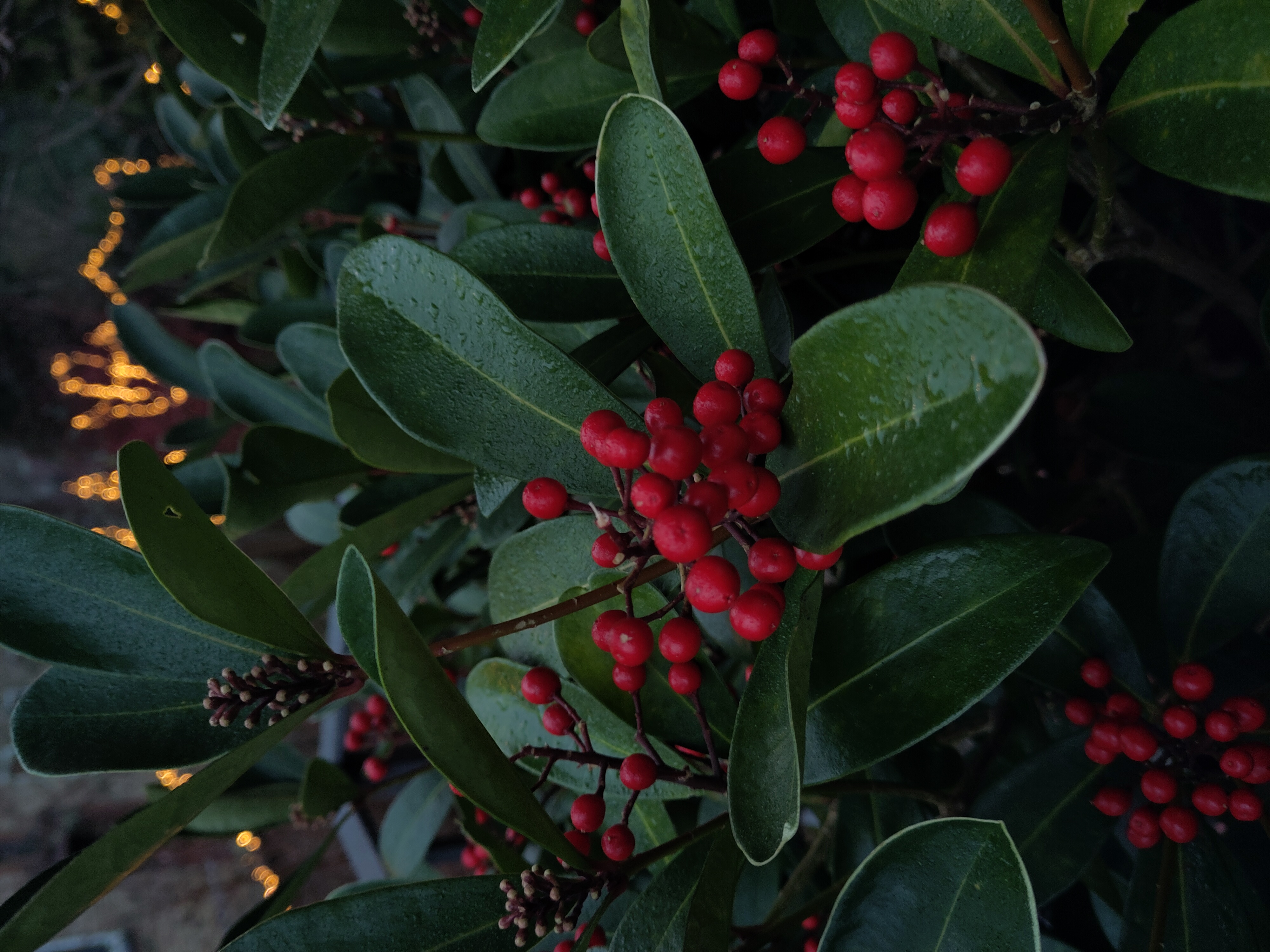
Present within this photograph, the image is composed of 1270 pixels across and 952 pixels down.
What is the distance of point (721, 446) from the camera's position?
49 cm

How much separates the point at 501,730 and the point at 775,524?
0.47 meters

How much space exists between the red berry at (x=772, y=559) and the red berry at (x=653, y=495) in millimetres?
76

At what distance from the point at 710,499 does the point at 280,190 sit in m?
0.78

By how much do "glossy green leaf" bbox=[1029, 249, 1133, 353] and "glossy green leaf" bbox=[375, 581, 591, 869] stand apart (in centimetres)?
50

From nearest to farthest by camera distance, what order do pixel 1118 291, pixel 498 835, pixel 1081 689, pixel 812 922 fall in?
pixel 1081 689 → pixel 812 922 → pixel 1118 291 → pixel 498 835

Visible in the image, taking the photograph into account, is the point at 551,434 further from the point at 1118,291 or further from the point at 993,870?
the point at 1118,291

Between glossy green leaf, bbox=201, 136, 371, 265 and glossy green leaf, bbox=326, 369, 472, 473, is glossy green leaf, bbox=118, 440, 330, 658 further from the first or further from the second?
glossy green leaf, bbox=201, 136, 371, 265

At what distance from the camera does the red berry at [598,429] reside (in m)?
0.51

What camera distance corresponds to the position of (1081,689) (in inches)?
32.6

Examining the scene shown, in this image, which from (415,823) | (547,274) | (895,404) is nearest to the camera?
(895,404)

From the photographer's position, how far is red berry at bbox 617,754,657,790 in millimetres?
692

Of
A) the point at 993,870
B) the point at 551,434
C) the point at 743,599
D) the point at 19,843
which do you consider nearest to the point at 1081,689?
the point at 993,870

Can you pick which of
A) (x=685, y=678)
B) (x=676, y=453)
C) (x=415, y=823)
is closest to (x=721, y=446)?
(x=676, y=453)

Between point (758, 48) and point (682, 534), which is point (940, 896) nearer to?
point (682, 534)
